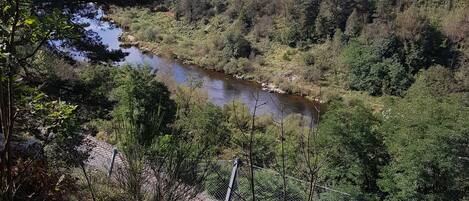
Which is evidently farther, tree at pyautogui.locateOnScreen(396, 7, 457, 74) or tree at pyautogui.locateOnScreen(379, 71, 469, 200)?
tree at pyautogui.locateOnScreen(396, 7, 457, 74)

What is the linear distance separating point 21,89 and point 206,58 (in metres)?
39.0

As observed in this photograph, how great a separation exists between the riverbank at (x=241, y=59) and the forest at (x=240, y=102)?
7.1 inches

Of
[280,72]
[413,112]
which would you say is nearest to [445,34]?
[280,72]

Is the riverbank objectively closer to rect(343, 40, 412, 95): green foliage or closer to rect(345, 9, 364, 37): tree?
rect(343, 40, 412, 95): green foliage

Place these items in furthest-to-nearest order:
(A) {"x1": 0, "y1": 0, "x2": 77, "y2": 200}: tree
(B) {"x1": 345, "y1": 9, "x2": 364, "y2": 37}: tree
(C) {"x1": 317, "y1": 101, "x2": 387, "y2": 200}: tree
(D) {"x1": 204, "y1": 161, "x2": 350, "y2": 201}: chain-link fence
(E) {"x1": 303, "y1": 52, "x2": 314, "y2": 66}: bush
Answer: (E) {"x1": 303, "y1": 52, "x2": 314, "y2": 66}: bush
(B) {"x1": 345, "y1": 9, "x2": 364, "y2": 37}: tree
(C) {"x1": 317, "y1": 101, "x2": 387, "y2": 200}: tree
(D) {"x1": 204, "y1": 161, "x2": 350, "y2": 201}: chain-link fence
(A) {"x1": 0, "y1": 0, "x2": 77, "y2": 200}: tree

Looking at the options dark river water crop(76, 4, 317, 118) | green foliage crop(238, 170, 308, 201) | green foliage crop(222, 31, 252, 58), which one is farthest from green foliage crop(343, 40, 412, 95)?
green foliage crop(238, 170, 308, 201)

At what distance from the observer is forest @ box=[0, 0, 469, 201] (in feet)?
→ 8.15

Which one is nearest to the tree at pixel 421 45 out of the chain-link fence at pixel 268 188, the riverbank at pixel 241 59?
the riverbank at pixel 241 59

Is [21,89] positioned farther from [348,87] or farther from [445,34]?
[445,34]

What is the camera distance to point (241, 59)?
39375 mm

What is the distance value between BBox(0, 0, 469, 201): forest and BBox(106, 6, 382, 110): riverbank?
18 centimetres

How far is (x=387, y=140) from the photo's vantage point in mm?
13562

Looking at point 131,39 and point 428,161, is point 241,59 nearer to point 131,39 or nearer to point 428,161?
point 131,39

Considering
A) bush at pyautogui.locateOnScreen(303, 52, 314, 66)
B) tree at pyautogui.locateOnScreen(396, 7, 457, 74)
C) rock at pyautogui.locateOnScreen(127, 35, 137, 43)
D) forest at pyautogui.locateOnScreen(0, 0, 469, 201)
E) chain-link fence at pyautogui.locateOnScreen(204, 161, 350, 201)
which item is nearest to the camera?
forest at pyautogui.locateOnScreen(0, 0, 469, 201)
